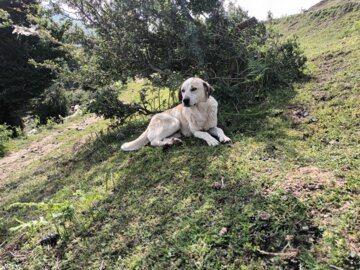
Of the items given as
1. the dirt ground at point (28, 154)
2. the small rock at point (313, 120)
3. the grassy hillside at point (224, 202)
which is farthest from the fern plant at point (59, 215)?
the dirt ground at point (28, 154)

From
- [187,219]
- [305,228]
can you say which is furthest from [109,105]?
[305,228]

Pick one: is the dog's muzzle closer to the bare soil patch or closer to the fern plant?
the bare soil patch

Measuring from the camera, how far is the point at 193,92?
18.3 ft

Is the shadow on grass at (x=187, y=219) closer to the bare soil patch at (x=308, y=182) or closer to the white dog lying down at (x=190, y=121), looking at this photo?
the bare soil patch at (x=308, y=182)

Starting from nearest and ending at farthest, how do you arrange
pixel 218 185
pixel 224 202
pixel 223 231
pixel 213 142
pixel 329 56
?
pixel 223 231
pixel 224 202
pixel 218 185
pixel 213 142
pixel 329 56

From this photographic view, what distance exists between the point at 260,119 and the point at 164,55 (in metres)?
3.36

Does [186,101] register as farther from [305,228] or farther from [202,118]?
[305,228]

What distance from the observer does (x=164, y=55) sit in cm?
823

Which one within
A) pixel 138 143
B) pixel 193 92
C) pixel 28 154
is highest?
pixel 193 92

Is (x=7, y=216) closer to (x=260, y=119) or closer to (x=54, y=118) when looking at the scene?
(x=260, y=119)

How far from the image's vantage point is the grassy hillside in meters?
2.73

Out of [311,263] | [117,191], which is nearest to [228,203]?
[311,263]

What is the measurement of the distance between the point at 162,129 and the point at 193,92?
92 cm

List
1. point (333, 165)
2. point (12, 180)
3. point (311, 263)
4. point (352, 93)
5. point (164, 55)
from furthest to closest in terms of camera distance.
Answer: point (164, 55)
point (12, 180)
point (352, 93)
point (333, 165)
point (311, 263)
